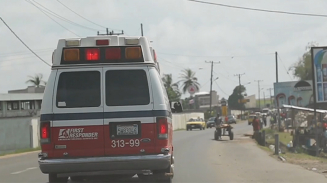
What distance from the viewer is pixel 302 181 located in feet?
43.3

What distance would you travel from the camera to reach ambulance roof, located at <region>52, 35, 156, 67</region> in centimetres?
Result: 947

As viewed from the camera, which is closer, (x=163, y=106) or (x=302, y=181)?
(x=163, y=106)

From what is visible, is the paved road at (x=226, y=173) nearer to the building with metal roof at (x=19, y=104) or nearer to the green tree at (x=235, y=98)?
the building with metal roof at (x=19, y=104)

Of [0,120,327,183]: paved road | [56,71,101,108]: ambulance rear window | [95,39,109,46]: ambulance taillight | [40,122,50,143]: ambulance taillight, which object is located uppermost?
[95,39,109,46]: ambulance taillight

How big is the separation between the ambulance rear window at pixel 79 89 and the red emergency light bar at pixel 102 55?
23 cm

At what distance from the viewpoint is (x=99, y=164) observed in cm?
921

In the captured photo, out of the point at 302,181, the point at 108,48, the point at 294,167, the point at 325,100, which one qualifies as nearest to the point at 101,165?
the point at 108,48

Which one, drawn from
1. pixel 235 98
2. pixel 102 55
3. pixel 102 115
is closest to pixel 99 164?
pixel 102 115

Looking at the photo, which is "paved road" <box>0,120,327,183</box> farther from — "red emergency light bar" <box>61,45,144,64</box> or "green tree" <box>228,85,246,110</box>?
"green tree" <box>228,85,246,110</box>

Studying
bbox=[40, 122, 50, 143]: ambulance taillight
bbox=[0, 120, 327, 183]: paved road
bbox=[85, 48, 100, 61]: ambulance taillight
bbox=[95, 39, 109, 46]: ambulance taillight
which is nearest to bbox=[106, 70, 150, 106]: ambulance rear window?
bbox=[85, 48, 100, 61]: ambulance taillight

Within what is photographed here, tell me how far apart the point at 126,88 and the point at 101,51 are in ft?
2.55

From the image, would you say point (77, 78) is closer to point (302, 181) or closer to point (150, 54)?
point (150, 54)

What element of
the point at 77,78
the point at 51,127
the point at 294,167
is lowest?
the point at 294,167

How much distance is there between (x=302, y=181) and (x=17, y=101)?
201 feet
